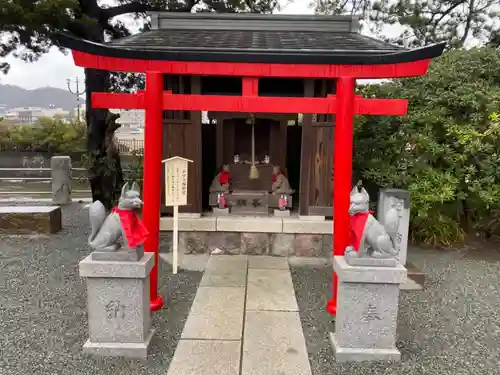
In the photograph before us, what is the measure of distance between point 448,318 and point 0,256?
671cm

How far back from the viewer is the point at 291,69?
400 cm

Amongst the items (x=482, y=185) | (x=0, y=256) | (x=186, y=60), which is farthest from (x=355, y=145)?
(x=0, y=256)

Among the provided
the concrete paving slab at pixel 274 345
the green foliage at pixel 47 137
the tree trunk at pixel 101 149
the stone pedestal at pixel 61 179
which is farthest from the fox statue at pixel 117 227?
the green foliage at pixel 47 137

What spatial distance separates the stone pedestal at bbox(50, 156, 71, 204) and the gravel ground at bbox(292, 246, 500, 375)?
7.58 m

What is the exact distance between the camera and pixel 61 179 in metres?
10.3

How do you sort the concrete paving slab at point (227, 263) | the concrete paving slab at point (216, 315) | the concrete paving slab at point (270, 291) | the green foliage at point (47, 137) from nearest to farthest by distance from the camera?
the concrete paving slab at point (216, 315) < the concrete paving slab at point (270, 291) < the concrete paving slab at point (227, 263) < the green foliage at point (47, 137)

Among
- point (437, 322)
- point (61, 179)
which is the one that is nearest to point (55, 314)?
point (437, 322)

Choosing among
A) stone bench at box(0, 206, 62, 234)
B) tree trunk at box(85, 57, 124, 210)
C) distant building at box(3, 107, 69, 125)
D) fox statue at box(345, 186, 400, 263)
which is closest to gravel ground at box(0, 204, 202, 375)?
stone bench at box(0, 206, 62, 234)

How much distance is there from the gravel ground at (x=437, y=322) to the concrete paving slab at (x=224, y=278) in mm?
768

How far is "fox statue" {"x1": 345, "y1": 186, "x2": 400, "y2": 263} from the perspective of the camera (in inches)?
130

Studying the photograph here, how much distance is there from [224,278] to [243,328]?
1397 mm

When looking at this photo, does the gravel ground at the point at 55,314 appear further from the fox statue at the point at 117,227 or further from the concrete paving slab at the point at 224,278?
the fox statue at the point at 117,227

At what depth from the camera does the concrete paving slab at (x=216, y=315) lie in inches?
150

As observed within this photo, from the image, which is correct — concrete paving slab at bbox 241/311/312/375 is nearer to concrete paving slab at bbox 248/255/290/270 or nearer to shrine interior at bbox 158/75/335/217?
concrete paving slab at bbox 248/255/290/270
